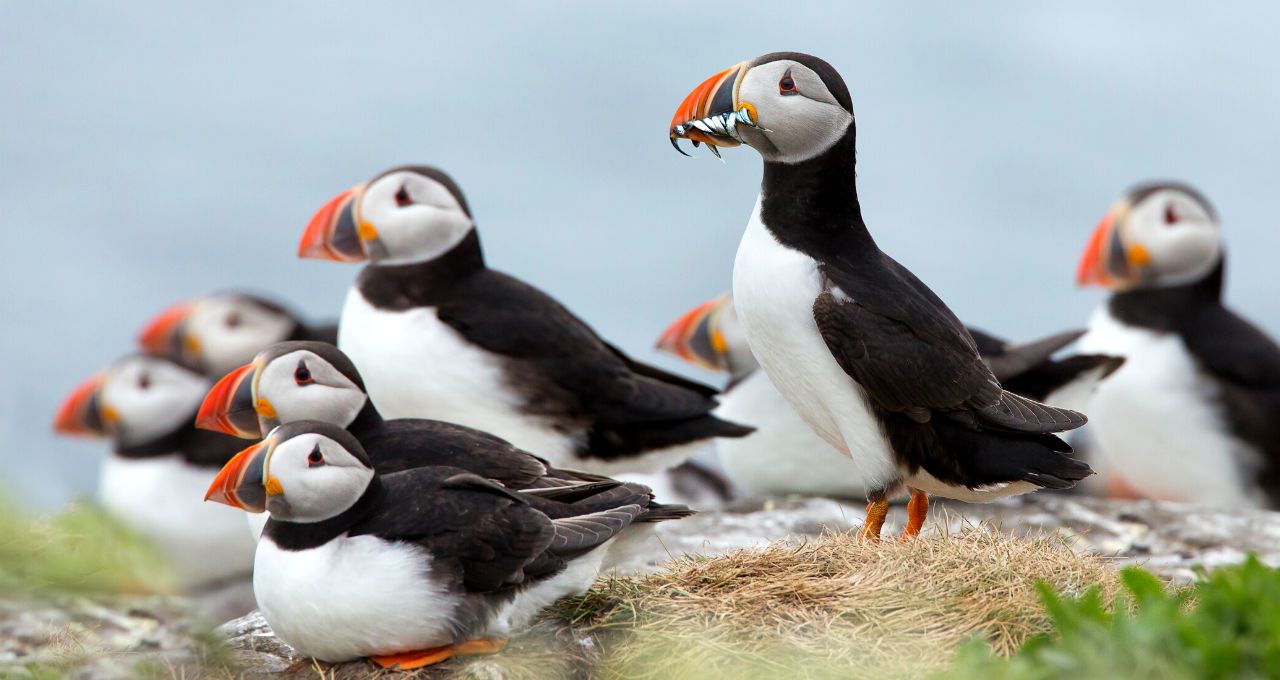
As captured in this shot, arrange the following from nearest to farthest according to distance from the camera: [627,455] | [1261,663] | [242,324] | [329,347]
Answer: [1261,663]
[329,347]
[627,455]
[242,324]

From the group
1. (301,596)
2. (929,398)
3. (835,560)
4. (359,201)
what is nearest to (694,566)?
(835,560)

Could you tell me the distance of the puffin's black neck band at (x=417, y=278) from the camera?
7445 mm

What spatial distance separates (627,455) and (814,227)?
242cm

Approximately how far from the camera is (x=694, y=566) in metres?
5.38

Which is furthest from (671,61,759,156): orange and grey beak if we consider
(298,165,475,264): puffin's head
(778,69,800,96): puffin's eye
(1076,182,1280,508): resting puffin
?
(1076,182,1280,508): resting puffin

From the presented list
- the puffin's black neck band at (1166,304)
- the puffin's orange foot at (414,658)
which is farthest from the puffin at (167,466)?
the puffin's black neck band at (1166,304)

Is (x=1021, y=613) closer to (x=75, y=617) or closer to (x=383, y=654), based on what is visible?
(x=383, y=654)

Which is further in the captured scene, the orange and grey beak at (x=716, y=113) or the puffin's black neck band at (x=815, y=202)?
the puffin's black neck band at (x=815, y=202)

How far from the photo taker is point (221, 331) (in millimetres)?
10859

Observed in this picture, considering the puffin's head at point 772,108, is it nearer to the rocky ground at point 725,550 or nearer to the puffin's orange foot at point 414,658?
the rocky ground at point 725,550

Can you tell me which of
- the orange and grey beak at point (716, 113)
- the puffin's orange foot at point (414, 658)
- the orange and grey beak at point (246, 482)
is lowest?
the puffin's orange foot at point (414, 658)

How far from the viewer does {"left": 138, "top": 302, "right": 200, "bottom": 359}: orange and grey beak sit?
10859 mm

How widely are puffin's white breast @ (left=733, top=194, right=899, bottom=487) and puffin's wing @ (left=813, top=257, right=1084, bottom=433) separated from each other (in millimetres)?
58

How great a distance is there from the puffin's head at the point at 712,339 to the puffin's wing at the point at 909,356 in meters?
3.91
